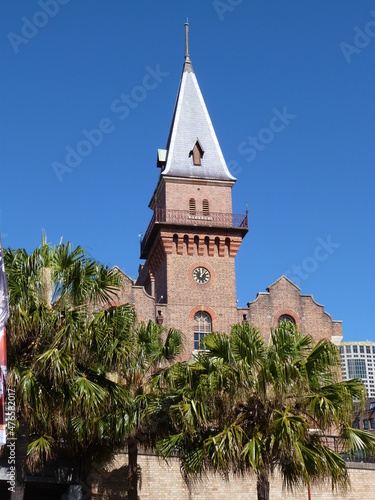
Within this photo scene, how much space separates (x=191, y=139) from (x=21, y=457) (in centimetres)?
3134

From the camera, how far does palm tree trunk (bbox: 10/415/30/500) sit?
1736 cm

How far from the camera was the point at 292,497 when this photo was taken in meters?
26.4

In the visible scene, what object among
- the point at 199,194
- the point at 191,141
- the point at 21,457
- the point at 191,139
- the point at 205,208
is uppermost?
the point at 191,139

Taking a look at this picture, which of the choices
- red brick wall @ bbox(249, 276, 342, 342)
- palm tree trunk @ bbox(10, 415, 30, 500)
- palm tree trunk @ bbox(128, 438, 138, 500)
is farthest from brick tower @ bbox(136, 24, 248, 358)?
palm tree trunk @ bbox(10, 415, 30, 500)

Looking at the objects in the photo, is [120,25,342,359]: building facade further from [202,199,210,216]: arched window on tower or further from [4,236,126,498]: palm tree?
[4,236,126,498]: palm tree

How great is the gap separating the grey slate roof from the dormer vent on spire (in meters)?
0.18

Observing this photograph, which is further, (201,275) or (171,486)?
(201,275)

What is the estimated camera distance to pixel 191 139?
46.3 meters

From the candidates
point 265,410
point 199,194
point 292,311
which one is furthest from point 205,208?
point 265,410

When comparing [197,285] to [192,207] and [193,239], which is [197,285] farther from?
[192,207]

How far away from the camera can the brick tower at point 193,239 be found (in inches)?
1613

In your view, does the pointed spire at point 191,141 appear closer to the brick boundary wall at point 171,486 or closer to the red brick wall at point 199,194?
the red brick wall at point 199,194

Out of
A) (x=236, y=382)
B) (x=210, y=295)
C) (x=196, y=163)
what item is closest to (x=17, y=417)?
(x=236, y=382)

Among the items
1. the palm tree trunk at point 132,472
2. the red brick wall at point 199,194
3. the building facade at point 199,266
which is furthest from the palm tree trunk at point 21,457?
the red brick wall at point 199,194
